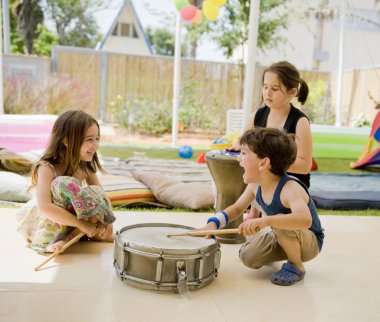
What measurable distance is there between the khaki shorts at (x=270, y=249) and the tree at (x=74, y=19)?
18.3 m

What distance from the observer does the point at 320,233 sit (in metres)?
2.19

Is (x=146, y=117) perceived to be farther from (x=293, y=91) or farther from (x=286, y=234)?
(x=286, y=234)

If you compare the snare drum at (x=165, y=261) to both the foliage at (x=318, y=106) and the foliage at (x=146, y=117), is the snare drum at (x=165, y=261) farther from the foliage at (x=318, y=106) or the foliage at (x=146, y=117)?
the foliage at (x=318, y=106)

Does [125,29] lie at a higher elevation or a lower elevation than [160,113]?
higher

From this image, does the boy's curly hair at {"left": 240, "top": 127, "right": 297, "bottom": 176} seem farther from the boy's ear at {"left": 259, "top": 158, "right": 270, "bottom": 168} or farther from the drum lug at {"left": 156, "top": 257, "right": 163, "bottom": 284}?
the drum lug at {"left": 156, "top": 257, "right": 163, "bottom": 284}

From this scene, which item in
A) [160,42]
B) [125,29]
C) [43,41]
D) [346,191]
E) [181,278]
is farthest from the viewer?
[160,42]

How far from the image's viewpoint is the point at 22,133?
198 inches

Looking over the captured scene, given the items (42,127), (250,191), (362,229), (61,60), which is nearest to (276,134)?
(250,191)

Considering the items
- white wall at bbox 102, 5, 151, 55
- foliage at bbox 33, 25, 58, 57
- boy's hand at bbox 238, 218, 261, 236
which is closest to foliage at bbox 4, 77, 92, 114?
boy's hand at bbox 238, 218, 261, 236

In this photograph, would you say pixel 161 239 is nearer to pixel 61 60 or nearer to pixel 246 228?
pixel 246 228

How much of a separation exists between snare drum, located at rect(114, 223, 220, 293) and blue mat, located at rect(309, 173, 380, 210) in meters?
2.07

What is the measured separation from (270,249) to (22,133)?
375cm

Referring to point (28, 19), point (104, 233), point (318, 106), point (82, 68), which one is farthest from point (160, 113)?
point (28, 19)

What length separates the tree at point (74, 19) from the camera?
19.3m
